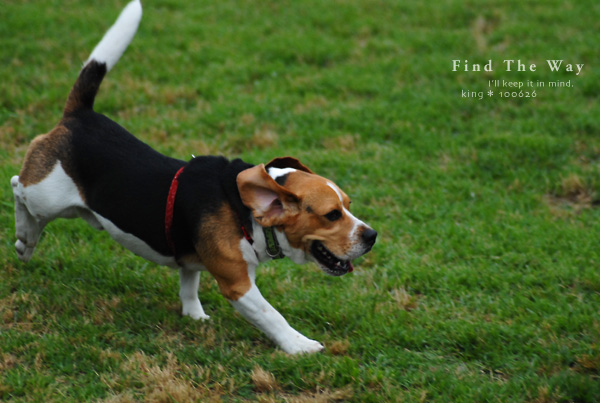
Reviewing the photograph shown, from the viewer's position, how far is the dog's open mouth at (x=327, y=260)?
431 centimetres

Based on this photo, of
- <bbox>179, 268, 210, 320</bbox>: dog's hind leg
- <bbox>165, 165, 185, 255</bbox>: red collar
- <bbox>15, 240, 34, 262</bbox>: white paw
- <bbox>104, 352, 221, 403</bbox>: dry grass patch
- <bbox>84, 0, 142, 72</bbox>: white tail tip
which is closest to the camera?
<bbox>104, 352, 221, 403</bbox>: dry grass patch

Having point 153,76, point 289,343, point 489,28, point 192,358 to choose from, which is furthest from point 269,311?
point 489,28

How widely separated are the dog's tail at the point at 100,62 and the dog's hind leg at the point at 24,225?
0.71 m

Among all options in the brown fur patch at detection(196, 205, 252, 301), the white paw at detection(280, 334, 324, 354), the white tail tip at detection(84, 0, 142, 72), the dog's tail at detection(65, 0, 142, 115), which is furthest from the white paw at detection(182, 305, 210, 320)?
the white tail tip at detection(84, 0, 142, 72)

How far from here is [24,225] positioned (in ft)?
16.5

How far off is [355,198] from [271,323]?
2.62 meters

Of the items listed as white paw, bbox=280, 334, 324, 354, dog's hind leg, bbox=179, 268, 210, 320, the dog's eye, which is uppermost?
the dog's eye

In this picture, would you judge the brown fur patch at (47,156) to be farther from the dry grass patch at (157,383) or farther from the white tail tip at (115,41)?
the dry grass patch at (157,383)

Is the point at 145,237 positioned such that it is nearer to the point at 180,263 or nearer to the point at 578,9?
the point at 180,263

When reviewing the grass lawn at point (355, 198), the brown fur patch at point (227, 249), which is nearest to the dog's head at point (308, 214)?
the brown fur patch at point (227, 249)

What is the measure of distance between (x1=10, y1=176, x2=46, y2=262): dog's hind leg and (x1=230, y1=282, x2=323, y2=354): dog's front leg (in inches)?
68.5

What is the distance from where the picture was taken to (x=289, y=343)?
440 centimetres

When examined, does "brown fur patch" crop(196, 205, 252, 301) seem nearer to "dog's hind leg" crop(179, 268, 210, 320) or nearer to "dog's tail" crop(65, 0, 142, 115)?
"dog's hind leg" crop(179, 268, 210, 320)

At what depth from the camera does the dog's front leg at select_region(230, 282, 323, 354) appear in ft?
14.1
